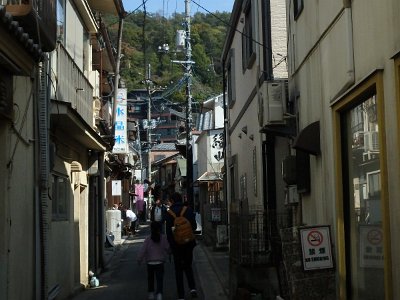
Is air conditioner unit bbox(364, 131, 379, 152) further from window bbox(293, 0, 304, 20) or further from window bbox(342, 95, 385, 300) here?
window bbox(293, 0, 304, 20)

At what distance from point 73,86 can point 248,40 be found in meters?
4.59

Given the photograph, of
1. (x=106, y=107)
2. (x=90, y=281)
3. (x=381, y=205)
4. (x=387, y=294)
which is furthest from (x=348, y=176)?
(x=106, y=107)

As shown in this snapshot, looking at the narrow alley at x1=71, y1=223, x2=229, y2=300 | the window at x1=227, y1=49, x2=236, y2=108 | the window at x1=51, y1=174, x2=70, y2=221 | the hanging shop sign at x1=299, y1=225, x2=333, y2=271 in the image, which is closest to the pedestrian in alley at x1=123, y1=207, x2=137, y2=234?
the narrow alley at x1=71, y1=223, x2=229, y2=300

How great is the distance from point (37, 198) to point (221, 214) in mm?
14801

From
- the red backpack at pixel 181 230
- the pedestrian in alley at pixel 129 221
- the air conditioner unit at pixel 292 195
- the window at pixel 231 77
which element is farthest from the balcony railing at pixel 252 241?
the pedestrian in alley at pixel 129 221

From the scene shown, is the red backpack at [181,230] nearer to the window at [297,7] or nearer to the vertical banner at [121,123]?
the window at [297,7]

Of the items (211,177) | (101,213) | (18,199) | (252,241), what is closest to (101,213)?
(101,213)

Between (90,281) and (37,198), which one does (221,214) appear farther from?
(37,198)

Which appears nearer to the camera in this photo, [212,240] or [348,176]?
[348,176]

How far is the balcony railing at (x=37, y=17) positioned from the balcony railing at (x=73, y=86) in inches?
79.3

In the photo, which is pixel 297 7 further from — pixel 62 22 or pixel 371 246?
pixel 62 22

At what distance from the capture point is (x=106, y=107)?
77.8 feet

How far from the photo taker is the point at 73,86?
12109 mm

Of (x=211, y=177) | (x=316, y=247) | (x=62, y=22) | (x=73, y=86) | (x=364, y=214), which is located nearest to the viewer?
(x=364, y=214)
